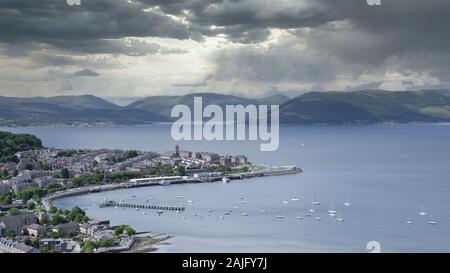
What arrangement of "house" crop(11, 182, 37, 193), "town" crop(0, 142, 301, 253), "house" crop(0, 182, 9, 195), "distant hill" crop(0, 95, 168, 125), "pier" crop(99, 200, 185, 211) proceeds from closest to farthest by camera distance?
"town" crop(0, 142, 301, 253), "pier" crop(99, 200, 185, 211), "house" crop(0, 182, 9, 195), "house" crop(11, 182, 37, 193), "distant hill" crop(0, 95, 168, 125)

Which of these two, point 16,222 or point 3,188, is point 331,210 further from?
point 3,188

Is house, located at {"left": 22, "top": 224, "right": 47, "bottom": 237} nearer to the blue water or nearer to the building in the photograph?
the building

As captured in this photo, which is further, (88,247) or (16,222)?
(16,222)

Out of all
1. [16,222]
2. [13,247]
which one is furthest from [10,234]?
[13,247]

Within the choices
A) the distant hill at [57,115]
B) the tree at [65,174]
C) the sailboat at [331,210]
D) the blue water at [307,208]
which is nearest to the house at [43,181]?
the tree at [65,174]

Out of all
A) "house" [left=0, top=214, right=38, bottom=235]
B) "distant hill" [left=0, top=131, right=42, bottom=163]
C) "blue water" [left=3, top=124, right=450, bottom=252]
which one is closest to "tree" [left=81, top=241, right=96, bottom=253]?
"blue water" [left=3, top=124, right=450, bottom=252]

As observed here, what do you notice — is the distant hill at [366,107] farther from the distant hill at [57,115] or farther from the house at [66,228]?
the house at [66,228]
